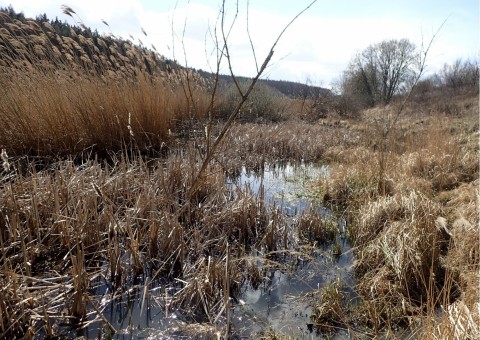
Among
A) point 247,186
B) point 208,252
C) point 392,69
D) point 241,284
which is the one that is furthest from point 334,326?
point 392,69

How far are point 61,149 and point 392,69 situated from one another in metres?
32.2

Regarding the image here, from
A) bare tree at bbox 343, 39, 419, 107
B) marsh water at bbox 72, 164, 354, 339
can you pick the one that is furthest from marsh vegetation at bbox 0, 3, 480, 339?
bare tree at bbox 343, 39, 419, 107

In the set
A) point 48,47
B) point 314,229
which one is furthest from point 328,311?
point 48,47

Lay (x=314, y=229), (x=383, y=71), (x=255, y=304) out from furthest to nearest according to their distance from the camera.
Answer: (x=383, y=71)
(x=314, y=229)
(x=255, y=304)

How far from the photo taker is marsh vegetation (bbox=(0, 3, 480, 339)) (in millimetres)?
1967

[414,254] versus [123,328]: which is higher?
[414,254]

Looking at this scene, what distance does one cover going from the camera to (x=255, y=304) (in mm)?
2258

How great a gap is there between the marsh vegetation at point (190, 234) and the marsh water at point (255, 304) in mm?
12

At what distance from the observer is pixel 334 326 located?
2.01 metres

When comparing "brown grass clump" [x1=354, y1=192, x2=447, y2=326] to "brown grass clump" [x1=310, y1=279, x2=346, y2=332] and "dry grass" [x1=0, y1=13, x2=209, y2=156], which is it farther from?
"dry grass" [x1=0, y1=13, x2=209, y2=156]

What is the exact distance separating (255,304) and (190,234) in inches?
38.8

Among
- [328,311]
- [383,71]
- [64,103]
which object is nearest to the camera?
[328,311]

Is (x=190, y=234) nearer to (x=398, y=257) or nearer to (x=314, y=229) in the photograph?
(x=314, y=229)

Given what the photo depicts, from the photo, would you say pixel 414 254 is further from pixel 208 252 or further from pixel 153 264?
pixel 153 264
